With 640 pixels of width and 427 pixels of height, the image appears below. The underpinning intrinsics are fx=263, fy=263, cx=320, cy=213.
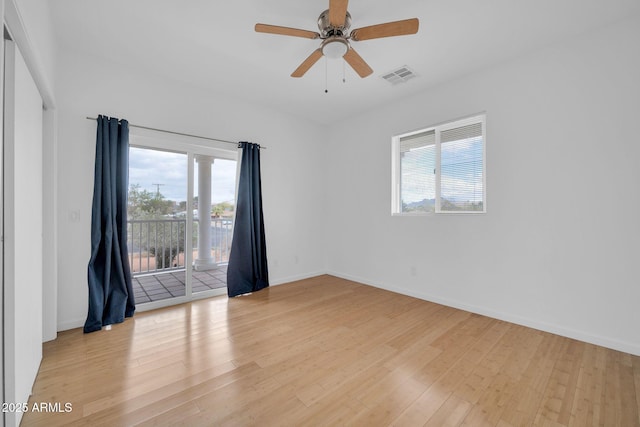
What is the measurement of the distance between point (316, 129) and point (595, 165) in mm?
3731

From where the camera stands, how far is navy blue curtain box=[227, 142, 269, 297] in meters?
3.71

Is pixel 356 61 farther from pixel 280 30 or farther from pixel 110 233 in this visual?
pixel 110 233

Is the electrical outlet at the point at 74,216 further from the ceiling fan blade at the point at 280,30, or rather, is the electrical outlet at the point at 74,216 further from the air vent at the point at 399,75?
the air vent at the point at 399,75

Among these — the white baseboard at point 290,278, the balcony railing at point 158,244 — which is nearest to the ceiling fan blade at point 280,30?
the balcony railing at point 158,244

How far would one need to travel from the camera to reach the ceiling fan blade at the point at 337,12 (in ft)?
5.56

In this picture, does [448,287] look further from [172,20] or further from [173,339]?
[172,20]

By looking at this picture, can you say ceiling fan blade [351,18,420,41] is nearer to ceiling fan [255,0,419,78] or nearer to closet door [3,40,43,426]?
ceiling fan [255,0,419,78]

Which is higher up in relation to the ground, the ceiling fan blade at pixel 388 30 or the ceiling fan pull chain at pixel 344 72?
the ceiling fan pull chain at pixel 344 72

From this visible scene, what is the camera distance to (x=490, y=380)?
1862mm

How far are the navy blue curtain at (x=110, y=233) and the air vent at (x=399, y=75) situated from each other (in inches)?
119

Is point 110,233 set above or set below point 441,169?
below

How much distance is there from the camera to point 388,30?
193 cm

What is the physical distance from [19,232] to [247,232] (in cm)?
237

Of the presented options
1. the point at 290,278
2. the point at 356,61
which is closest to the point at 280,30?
the point at 356,61
